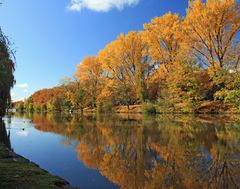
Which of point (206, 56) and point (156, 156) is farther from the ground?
point (206, 56)

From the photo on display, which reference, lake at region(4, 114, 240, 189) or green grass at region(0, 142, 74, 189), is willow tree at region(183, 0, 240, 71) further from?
green grass at region(0, 142, 74, 189)

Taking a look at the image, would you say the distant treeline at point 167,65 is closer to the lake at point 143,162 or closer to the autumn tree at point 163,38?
the autumn tree at point 163,38

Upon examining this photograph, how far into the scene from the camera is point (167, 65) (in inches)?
1763

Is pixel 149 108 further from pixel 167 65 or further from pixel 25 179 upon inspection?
pixel 25 179

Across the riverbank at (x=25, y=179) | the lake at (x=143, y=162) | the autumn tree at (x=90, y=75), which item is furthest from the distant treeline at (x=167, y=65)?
the riverbank at (x=25, y=179)

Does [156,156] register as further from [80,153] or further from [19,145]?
[19,145]

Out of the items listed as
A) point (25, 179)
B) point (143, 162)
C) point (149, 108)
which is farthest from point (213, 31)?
point (25, 179)

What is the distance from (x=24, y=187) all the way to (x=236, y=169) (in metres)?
6.33

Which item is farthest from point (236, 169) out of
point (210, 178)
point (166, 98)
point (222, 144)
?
point (166, 98)

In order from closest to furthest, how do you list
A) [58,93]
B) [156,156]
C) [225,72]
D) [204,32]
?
[156,156]
[225,72]
[204,32]
[58,93]

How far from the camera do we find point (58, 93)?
6944 cm

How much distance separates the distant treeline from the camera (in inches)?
1388

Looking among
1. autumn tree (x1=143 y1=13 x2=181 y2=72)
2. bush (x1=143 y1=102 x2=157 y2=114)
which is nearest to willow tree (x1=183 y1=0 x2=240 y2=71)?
autumn tree (x1=143 y1=13 x2=181 y2=72)

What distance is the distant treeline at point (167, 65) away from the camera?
116 ft
